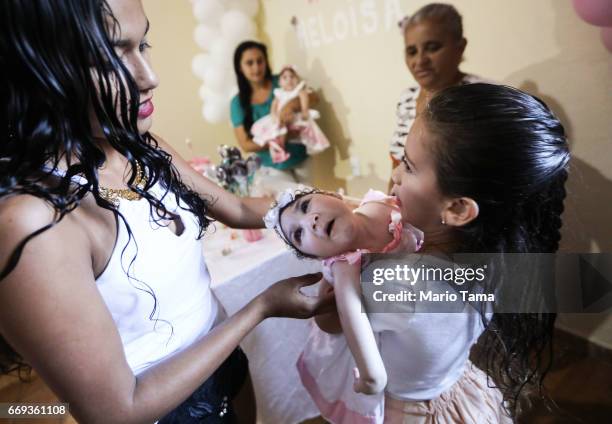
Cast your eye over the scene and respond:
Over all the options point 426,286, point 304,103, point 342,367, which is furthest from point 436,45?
point 342,367

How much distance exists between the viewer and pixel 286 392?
4.28 ft

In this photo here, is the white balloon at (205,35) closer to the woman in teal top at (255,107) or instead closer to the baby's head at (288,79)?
the woman in teal top at (255,107)

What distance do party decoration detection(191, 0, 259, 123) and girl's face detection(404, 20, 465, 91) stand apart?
131 centimetres

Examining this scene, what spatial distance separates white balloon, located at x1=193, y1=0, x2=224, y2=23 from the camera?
2229 mm

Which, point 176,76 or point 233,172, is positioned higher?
point 176,76

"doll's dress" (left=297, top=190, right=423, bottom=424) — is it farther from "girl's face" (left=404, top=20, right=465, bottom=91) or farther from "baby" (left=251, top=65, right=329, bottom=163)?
"baby" (left=251, top=65, right=329, bottom=163)

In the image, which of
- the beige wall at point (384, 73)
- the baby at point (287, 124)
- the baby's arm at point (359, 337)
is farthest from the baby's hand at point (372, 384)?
the baby at point (287, 124)

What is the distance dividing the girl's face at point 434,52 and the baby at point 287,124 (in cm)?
81

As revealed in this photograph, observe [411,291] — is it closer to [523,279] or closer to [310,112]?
[523,279]

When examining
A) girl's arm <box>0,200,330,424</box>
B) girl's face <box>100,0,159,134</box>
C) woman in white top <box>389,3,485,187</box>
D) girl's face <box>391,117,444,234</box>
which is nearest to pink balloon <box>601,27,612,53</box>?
woman in white top <box>389,3,485,187</box>

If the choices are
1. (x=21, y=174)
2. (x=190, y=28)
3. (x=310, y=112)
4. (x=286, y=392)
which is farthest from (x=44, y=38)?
(x=190, y=28)

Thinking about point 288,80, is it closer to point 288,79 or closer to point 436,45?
point 288,79

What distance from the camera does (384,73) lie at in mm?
1946

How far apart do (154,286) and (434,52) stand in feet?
4.48
